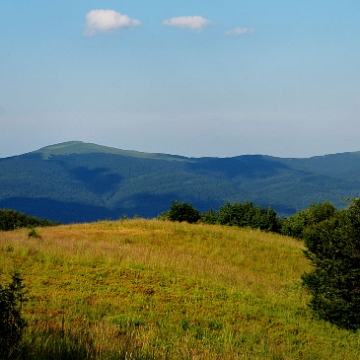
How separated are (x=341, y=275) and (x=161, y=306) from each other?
5526 mm

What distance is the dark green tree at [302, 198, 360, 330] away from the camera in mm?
14703

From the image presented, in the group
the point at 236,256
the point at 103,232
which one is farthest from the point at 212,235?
the point at 103,232

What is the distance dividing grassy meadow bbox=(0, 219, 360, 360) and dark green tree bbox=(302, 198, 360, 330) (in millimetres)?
551

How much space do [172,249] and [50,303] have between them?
12.8m

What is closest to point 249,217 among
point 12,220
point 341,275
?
point 341,275

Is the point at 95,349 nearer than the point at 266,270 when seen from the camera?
Yes

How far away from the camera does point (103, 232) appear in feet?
97.2

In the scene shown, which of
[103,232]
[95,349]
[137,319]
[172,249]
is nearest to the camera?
[95,349]

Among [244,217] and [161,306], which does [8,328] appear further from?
[244,217]

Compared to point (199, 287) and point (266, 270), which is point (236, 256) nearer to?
point (266, 270)

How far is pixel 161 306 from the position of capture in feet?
46.1

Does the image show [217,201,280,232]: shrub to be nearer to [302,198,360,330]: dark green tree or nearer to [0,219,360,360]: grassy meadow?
[0,219,360,360]: grassy meadow

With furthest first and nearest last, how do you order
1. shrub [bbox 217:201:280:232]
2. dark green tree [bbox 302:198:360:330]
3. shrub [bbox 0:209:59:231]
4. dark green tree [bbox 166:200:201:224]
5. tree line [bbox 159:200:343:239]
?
shrub [bbox 0:209:59:231] → shrub [bbox 217:201:280:232] → tree line [bbox 159:200:343:239] → dark green tree [bbox 166:200:201:224] → dark green tree [bbox 302:198:360:330]

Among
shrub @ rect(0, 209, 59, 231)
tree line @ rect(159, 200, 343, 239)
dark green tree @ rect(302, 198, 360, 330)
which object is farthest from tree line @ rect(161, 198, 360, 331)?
shrub @ rect(0, 209, 59, 231)
